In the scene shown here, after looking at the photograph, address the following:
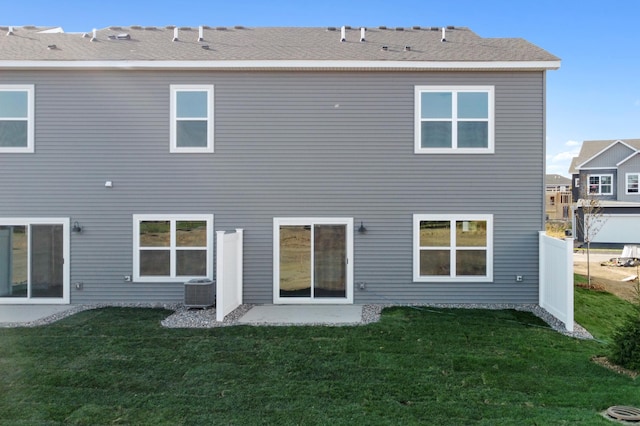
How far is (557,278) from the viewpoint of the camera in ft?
26.9

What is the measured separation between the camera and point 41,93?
30.6ft

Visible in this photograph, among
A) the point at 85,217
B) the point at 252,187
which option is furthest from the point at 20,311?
the point at 252,187

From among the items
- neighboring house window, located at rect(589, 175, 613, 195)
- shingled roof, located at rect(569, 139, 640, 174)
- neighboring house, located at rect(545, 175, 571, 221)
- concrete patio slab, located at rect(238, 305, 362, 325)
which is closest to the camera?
concrete patio slab, located at rect(238, 305, 362, 325)

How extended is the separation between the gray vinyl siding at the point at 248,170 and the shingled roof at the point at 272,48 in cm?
38

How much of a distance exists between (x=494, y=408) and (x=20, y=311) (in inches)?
378

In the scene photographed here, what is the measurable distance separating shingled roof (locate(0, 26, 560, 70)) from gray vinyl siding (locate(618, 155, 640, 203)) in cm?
2377

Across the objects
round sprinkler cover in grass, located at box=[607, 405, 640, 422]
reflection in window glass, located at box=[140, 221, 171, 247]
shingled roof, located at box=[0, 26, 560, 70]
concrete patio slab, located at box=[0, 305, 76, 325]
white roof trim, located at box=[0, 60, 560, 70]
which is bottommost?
concrete patio slab, located at box=[0, 305, 76, 325]

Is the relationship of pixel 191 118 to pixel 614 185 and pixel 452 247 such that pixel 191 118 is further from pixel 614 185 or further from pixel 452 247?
pixel 614 185

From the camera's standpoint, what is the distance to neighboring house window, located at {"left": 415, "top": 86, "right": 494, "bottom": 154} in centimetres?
927

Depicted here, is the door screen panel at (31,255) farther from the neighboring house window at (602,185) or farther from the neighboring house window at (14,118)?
the neighboring house window at (602,185)

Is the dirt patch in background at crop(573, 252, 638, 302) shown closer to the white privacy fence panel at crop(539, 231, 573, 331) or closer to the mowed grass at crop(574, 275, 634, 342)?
the mowed grass at crop(574, 275, 634, 342)

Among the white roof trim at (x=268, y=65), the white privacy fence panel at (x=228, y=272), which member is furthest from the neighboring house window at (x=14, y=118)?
the white privacy fence panel at (x=228, y=272)

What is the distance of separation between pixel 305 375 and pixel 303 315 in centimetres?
311

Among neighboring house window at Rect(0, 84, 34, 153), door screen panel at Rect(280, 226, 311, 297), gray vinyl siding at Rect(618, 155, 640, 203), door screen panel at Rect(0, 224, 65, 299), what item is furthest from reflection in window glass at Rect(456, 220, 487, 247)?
gray vinyl siding at Rect(618, 155, 640, 203)
